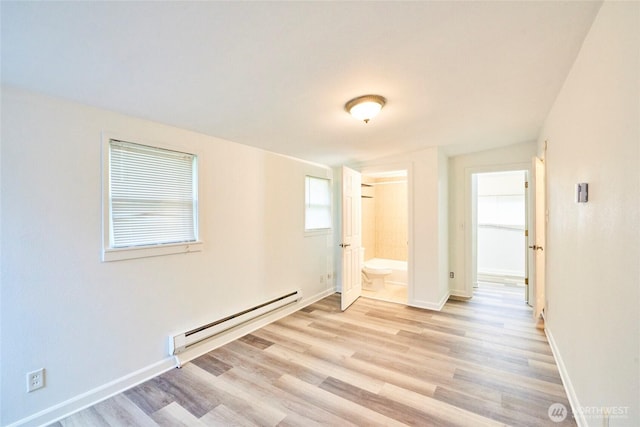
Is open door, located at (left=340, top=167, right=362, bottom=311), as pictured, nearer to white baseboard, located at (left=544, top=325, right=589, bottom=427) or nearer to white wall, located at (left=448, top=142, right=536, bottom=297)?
white wall, located at (left=448, top=142, right=536, bottom=297)

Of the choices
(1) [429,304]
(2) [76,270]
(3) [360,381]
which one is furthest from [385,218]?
(2) [76,270]

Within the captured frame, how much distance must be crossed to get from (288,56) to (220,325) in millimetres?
2604

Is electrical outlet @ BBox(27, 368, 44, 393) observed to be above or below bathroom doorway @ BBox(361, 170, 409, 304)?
below

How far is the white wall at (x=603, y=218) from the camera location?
1076 millimetres

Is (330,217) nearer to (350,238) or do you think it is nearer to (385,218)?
(350,238)

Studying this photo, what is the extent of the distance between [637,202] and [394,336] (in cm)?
252

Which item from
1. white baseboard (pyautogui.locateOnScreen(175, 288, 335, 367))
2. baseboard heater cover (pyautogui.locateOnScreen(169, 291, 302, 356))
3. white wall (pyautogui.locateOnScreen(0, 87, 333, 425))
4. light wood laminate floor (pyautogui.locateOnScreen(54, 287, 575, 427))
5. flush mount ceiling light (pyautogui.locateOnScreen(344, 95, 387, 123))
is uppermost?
flush mount ceiling light (pyautogui.locateOnScreen(344, 95, 387, 123))

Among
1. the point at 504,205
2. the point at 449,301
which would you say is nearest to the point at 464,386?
the point at 449,301

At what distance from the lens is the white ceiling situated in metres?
1.26

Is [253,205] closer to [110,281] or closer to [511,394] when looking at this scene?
[110,281]

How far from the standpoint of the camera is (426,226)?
13.0 ft

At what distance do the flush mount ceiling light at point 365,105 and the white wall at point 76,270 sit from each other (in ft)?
5.04

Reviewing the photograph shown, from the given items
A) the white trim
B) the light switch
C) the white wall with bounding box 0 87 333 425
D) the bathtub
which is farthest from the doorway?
the white trim

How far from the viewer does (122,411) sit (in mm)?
1964
